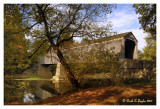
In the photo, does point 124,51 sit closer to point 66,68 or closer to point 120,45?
point 120,45

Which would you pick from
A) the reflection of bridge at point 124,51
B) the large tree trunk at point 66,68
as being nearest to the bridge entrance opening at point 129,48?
the reflection of bridge at point 124,51

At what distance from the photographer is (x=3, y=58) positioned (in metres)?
4.22

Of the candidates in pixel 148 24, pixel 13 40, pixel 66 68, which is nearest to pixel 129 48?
pixel 148 24

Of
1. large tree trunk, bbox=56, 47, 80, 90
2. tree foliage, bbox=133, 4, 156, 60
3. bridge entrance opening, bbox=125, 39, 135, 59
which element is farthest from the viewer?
large tree trunk, bbox=56, 47, 80, 90

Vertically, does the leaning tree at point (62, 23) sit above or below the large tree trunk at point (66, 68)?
above

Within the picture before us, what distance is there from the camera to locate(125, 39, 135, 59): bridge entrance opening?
4782 millimetres

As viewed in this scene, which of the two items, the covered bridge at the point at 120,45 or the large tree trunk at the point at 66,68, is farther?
the large tree trunk at the point at 66,68

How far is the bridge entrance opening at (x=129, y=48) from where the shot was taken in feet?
15.7

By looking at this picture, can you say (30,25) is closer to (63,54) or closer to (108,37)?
(63,54)

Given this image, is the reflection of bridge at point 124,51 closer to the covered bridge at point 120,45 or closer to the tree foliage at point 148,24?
the covered bridge at point 120,45

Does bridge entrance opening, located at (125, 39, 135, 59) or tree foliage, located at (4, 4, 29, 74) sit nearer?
tree foliage, located at (4, 4, 29, 74)

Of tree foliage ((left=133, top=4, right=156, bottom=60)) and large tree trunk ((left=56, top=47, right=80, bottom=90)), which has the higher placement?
tree foliage ((left=133, top=4, right=156, bottom=60))

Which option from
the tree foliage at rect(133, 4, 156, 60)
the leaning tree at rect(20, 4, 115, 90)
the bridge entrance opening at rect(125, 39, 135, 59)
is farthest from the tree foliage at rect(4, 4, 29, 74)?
the tree foliage at rect(133, 4, 156, 60)

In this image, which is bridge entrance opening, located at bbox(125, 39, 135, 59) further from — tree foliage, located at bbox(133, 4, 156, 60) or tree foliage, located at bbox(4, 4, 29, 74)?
tree foliage, located at bbox(4, 4, 29, 74)
